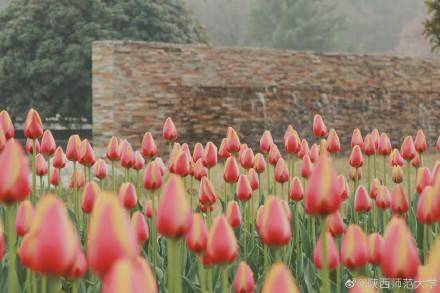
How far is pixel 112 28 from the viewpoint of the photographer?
15.6m

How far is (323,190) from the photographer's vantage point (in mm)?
1147

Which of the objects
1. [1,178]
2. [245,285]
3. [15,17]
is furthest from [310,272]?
[15,17]

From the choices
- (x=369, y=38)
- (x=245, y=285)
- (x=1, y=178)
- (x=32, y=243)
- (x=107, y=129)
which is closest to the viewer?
(x=32, y=243)

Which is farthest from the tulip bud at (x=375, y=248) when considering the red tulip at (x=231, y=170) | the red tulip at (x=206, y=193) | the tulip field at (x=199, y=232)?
the red tulip at (x=231, y=170)

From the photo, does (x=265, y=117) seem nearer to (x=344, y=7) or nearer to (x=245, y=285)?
(x=245, y=285)

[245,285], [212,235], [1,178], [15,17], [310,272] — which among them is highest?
[15,17]

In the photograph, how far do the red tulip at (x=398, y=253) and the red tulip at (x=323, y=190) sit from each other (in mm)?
125

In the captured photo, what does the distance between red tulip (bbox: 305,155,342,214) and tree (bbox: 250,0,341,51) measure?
31258mm

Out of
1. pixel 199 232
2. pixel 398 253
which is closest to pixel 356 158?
pixel 199 232

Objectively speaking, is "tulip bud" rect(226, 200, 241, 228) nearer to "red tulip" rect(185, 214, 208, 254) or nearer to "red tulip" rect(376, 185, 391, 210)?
"red tulip" rect(185, 214, 208, 254)

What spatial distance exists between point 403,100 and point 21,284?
13451mm

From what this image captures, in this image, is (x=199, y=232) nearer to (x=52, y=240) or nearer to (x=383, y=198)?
(x=52, y=240)

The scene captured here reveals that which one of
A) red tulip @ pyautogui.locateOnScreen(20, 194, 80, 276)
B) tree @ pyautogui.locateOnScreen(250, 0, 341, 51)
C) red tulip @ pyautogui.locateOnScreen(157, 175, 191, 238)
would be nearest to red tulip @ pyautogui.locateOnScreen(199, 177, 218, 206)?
red tulip @ pyautogui.locateOnScreen(157, 175, 191, 238)

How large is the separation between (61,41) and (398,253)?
14.7 meters
